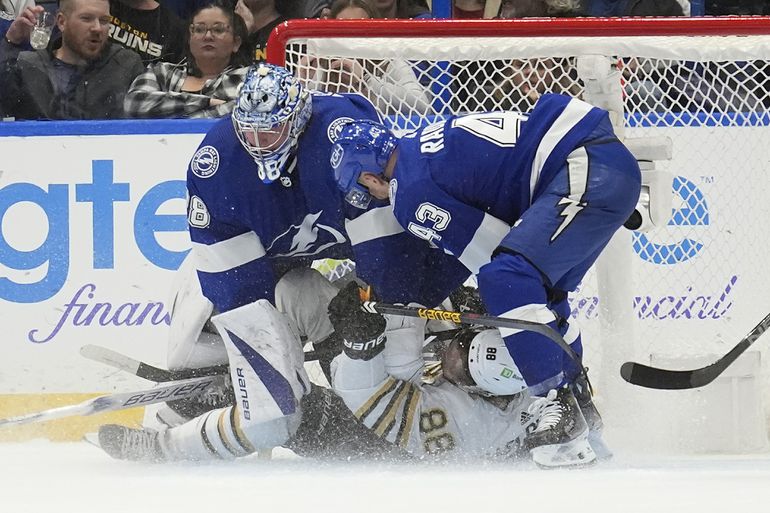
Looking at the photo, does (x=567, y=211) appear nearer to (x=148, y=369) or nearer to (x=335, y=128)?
(x=335, y=128)

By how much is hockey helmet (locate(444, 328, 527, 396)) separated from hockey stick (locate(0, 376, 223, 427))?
0.82 metres

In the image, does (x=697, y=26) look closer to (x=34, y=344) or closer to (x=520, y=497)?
(x=520, y=497)

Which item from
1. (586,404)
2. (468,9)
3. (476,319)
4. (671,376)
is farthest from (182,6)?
(671,376)

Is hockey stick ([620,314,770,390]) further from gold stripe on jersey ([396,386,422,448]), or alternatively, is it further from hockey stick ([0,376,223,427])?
hockey stick ([0,376,223,427])

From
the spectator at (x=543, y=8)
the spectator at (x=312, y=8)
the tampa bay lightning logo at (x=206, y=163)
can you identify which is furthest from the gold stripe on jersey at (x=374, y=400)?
the spectator at (x=312, y=8)

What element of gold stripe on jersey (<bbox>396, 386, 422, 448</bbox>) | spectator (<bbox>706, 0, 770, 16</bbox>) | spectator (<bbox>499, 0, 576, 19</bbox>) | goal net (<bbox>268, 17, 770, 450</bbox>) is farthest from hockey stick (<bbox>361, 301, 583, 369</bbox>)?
spectator (<bbox>706, 0, 770, 16</bbox>)

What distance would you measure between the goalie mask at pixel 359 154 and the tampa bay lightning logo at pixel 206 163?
0.37 meters

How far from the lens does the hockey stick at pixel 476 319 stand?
2.89 meters

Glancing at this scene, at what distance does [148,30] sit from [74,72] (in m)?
0.38

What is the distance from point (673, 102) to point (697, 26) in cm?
36

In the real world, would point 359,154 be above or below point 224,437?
above

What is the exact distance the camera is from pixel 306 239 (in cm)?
346

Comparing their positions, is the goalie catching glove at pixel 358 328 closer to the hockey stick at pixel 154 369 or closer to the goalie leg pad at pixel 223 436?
the goalie leg pad at pixel 223 436

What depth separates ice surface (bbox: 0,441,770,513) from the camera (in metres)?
2.17
